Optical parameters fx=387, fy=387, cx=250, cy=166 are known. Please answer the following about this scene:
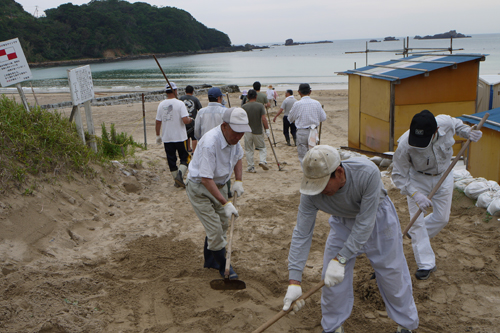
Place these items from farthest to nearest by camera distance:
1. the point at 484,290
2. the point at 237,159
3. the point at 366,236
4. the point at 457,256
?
the point at 457,256 < the point at 237,159 < the point at 484,290 < the point at 366,236

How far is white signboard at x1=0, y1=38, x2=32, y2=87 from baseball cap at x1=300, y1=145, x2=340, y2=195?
5.93 metres

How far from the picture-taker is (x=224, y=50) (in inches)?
4631

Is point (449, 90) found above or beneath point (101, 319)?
above

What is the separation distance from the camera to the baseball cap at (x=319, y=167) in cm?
243

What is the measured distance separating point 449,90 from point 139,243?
6.78m

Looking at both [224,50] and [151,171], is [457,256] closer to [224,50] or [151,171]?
[151,171]

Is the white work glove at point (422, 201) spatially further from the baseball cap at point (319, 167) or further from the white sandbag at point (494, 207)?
the white sandbag at point (494, 207)

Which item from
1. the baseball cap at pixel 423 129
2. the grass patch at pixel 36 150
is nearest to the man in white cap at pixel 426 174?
the baseball cap at pixel 423 129

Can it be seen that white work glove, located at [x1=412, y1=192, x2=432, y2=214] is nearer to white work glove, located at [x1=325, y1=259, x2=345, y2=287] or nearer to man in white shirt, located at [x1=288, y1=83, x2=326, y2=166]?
white work glove, located at [x1=325, y1=259, x2=345, y2=287]

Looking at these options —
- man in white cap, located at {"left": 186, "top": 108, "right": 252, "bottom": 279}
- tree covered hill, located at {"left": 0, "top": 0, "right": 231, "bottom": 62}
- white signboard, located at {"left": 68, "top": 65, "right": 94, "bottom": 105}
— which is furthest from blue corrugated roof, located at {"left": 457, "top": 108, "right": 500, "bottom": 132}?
tree covered hill, located at {"left": 0, "top": 0, "right": 231, "bottom": 62}

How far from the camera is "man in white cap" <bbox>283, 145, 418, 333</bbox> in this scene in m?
2.51

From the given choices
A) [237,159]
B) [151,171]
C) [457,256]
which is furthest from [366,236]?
[151,171]

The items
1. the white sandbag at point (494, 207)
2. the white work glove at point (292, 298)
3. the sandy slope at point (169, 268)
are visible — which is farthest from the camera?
the white sandbag at point (494, 207)

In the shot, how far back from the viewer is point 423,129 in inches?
133
